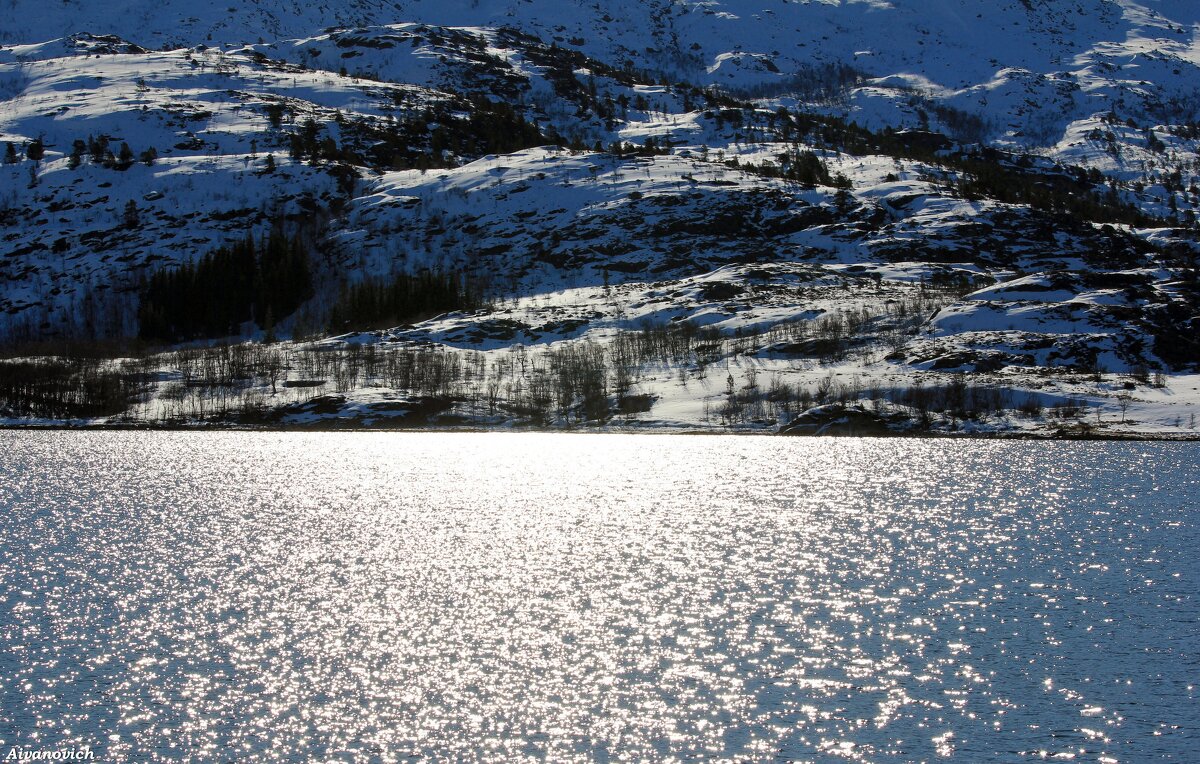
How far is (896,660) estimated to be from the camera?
23188 millimetres

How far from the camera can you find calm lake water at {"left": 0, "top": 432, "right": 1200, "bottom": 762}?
18.9m

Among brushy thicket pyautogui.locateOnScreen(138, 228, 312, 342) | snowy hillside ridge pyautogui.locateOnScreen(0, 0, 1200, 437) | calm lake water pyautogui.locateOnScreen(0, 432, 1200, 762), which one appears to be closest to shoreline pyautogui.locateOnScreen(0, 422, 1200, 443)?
snowy hillside ridge pyautogui.locateOnScreen(0, 0, 1200, 437)

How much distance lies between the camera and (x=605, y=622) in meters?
26.8

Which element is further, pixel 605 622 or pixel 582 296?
pixel 582 296

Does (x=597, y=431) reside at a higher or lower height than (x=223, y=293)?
lower

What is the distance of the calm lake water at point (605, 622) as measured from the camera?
18.9 m

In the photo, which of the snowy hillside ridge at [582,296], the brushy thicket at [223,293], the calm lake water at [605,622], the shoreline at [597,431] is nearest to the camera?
the calm lake water at [605,622]

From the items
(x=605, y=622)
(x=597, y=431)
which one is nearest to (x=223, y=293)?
(x=597, y=431)

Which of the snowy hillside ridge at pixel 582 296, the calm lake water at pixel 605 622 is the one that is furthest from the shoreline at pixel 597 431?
the calm lake water at pixel 605 622

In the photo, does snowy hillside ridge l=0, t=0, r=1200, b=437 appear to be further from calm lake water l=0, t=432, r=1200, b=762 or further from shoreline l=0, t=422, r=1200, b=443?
calm lake water l=0, t=432, r=1200, b=762

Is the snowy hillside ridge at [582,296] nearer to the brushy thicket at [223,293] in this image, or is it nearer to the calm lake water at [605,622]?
the brushy thicket at [223,293]

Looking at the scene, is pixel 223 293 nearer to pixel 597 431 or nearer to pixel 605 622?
pixel 597 431

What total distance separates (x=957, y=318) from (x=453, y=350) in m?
59.2

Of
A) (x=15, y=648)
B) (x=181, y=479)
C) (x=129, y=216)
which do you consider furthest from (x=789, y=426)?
(x=129, y=216)
